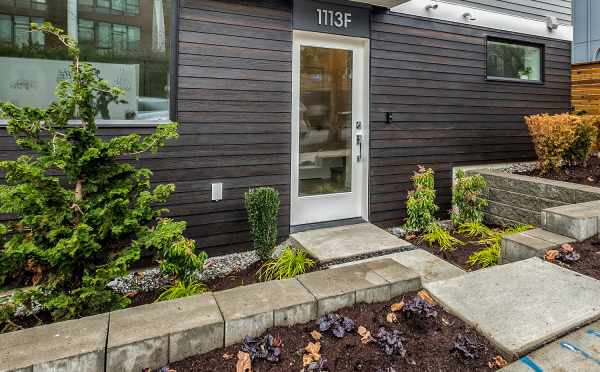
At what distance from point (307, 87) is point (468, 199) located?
89.3 inches

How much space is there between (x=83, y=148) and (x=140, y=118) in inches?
47.4

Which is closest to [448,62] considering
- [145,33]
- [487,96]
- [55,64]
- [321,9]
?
[487,96]

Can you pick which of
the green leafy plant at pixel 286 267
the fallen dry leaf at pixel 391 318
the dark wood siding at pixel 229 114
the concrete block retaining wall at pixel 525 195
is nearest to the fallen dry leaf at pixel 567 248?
the concrete block retaining wall at pixel 525 195

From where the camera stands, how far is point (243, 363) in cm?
178

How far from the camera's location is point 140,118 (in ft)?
11.2

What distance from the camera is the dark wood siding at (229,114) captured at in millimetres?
3539

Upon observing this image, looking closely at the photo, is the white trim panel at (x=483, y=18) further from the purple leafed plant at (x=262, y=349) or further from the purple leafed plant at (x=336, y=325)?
the purple leafed plant at (x=262, y=349)

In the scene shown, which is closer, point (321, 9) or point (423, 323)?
point (423, 323)

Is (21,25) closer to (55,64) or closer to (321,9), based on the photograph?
(55,64)

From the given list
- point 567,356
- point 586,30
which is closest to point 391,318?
point 567,356

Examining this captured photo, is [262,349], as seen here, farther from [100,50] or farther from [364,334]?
[100,50]

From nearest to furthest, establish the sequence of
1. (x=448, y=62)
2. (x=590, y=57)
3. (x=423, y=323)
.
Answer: (x=423, y=323) → (x=448, y=62) → (x=590, y=57)

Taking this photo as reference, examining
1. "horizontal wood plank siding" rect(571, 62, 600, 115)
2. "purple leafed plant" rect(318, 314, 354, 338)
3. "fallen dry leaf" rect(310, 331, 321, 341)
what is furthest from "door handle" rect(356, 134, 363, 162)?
"horizontal wood plank siding" rect(571, 62, 600, 115)

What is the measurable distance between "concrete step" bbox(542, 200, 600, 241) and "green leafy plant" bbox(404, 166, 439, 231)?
3.93 feet
